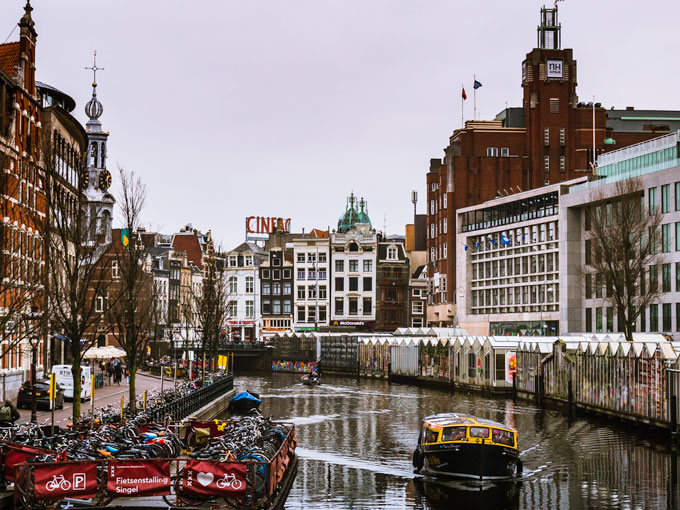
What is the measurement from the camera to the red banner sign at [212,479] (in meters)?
24.6

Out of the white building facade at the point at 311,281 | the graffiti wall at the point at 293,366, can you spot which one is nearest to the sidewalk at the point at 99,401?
the graffiti wall at the point at 293,366

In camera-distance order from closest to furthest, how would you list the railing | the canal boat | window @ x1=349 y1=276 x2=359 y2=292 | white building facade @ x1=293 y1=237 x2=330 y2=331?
the canal boat, the railing, window @ x1=349 y1=276 x2=359 y2=292, white building facade @ x1=293 y1=237 x2=330 y2=331

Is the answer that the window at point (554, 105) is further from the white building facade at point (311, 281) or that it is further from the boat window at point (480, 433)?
the boat window at point (480, 433)

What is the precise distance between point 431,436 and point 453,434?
109 centimetres

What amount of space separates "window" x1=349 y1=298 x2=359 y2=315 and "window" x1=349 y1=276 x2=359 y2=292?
1582mm

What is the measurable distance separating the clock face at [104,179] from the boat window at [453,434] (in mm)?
94540

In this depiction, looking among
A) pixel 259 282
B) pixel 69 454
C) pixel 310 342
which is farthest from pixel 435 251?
pixel 69 454

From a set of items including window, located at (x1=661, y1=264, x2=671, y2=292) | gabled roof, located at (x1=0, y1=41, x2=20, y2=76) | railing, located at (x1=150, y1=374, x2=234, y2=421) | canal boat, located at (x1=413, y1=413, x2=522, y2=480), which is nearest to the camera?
canal boat, located at (x1=413, y1=413, x2=522, y2=480)

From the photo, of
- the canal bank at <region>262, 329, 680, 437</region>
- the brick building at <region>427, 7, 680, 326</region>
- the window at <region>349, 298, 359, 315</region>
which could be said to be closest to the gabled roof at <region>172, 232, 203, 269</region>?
the window at <region>349, 298, 359, 315</region>

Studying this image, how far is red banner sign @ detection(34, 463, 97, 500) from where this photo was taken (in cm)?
2370

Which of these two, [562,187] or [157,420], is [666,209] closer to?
[562,187]

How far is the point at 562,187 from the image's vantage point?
107 meters

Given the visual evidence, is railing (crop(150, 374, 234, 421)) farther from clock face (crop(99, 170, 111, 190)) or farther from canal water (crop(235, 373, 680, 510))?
clock face (crop(99, 170, 111, 190))

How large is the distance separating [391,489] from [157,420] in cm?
935
